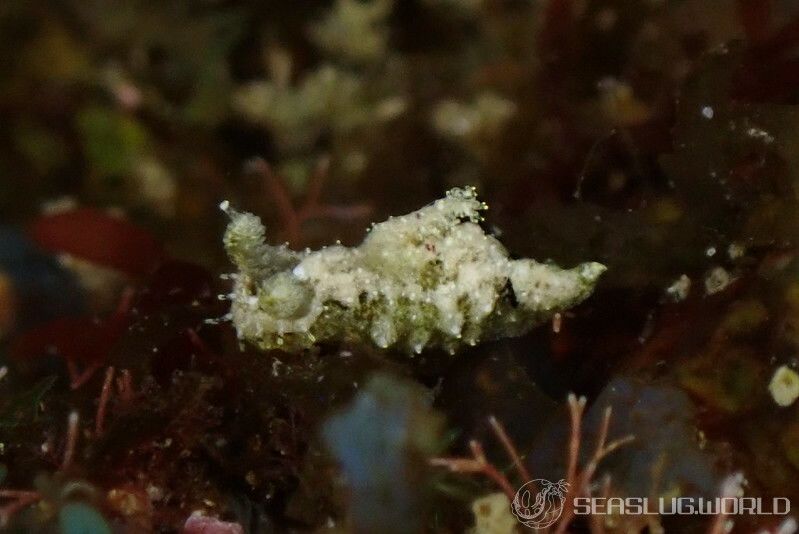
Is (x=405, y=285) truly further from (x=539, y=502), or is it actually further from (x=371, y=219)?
(x=371, y=219)

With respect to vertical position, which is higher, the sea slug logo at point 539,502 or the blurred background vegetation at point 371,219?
the blurred background vegetation at point 371,219

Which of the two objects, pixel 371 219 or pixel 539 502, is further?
pixel 371 219

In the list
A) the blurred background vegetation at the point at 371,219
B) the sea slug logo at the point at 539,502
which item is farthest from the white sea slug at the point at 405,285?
the sea slug logo at the point at 539,502

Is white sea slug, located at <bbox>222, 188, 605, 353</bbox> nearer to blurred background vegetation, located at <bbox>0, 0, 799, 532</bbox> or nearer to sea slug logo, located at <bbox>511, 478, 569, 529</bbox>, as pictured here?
blurred background vegetation, located at <bbox>0, 0, 799, 532</bbox>

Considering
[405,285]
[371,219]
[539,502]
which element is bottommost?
[539,502]

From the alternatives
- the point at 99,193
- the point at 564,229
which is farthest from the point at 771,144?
the point at 99,193

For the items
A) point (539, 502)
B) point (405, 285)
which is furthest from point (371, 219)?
point (539, 502)

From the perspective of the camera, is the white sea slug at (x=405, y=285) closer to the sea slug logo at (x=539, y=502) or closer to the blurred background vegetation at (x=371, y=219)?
the blurred background vegetation at (x=371, y=219)
